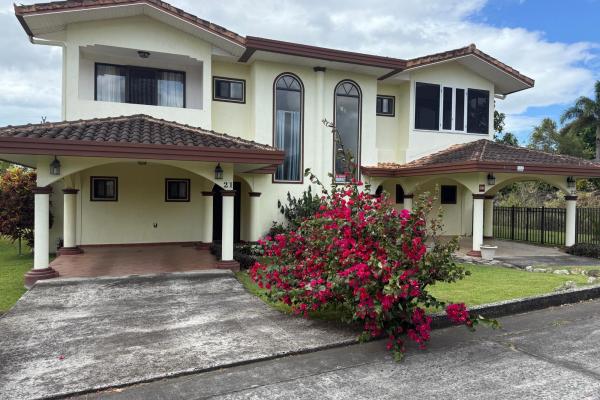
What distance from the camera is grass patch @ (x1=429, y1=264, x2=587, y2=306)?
25.3ft

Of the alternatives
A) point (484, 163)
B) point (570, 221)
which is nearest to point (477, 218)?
point (484, 163)

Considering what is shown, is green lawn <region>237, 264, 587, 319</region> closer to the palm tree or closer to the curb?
the curb

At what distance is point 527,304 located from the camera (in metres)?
6.97

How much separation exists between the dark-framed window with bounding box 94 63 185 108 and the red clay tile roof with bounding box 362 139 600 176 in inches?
278

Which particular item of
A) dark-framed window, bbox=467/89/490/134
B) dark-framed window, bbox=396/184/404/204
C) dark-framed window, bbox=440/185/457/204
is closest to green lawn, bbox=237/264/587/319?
dark-framed window, bbox=396/184/404/204

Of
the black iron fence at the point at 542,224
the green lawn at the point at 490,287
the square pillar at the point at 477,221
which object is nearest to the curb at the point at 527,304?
the green lawn at the point at 490,287

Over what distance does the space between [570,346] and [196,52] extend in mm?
11834

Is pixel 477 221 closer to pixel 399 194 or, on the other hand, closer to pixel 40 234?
pixel 399 194

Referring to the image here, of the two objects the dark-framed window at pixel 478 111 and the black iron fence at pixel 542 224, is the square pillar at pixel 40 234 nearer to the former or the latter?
the dark-framed window at pixel 478 111

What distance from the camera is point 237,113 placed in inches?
554

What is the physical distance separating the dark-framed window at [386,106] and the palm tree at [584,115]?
30.5 m

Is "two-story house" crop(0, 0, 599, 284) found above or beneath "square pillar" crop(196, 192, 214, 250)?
above

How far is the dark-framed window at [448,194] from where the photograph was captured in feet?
58.2

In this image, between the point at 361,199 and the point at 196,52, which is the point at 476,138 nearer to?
the point at 196,52
